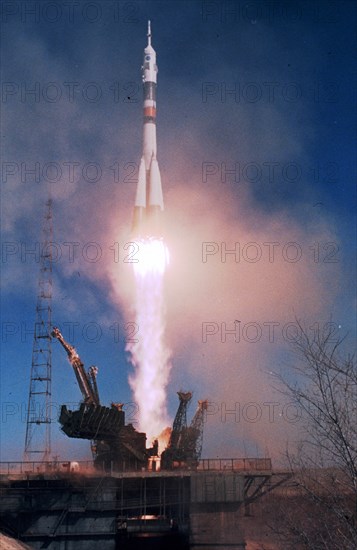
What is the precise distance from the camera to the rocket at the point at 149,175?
68.4 metres

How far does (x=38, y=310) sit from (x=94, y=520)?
2840cm

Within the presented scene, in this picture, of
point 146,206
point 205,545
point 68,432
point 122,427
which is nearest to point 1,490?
point 68,432

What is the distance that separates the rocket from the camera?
68438 millimetres

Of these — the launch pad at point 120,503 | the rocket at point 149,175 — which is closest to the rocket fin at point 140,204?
the rocket at point 149,175

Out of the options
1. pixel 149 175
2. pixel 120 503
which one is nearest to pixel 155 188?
pixel 149 175

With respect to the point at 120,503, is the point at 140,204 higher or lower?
higher

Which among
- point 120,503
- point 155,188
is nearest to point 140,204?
point 155,188

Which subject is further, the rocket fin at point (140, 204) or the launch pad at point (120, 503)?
the rocket fin at point (140, 204)

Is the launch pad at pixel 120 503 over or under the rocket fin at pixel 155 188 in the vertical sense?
under

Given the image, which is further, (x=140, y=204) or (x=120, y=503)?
(x=140, y=204)

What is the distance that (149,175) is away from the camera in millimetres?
69625

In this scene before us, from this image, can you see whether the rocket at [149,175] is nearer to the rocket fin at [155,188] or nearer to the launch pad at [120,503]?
the rocket fin at [155,188]

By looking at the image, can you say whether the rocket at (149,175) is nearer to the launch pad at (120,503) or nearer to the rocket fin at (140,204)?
the rocket fin at (140,204)

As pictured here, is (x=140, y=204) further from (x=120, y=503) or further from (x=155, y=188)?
(x=120, y=503)
